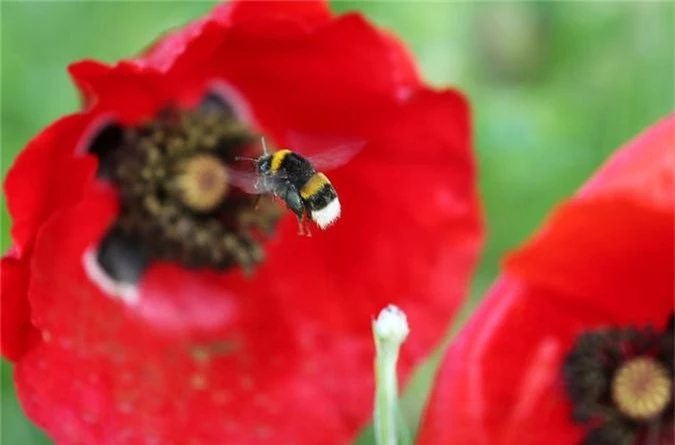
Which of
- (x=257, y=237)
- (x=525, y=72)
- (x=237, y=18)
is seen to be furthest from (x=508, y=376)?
(x=525, y=72)

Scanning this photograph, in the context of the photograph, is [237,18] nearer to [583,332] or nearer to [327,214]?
[327,214]

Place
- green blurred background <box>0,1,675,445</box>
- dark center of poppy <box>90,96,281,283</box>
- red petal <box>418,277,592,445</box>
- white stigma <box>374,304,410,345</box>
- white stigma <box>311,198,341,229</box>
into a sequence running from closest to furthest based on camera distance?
1. white stigma <box>374,304,410,345</box>
2. white stigma <box>311,198,341,229</box>
3. red petal <box>418,277,592,445</box>
4. dark center of poppy <box>90,96,281,283</box>
5. green blurred background <box>0,1,675,445</box>

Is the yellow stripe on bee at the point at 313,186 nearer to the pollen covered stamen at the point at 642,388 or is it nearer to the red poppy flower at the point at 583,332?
→ the red poppy flower at the point at 583,332

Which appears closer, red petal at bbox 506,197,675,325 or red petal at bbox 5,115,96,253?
red petal at bbox 5,115,96,253

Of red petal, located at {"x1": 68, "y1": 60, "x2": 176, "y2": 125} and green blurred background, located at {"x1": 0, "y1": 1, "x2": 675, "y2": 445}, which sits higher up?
green blurred background, located at {"x1": 0, "y1": 1, "x2": 675, "y2": 445}

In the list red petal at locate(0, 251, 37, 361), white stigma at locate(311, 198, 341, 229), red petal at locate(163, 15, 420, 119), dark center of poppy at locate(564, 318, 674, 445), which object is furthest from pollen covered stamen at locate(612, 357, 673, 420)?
red petal at locate(0, 251, 37, 361)

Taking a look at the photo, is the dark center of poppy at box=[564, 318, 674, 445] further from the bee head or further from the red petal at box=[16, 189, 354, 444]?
the bee head

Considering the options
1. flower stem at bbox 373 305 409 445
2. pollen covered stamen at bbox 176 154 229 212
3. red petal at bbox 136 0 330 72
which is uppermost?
pollen covered stamen at bbox 176 154 229 212

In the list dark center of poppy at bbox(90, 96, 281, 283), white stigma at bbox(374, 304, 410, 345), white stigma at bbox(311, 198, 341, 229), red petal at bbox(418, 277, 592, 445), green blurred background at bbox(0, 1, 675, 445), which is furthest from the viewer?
green blurred background at bbox(0, 1, 675, 445)

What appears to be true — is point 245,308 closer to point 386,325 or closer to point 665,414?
point 665,414
